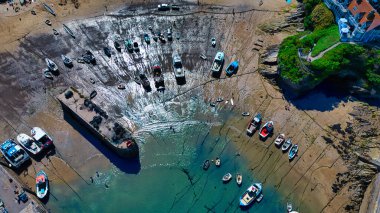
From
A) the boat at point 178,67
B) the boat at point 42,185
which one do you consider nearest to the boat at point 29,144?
the boat at point 42,185

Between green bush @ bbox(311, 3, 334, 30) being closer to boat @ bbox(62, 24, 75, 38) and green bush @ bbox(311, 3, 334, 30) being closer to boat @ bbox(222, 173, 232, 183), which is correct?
boat @ bbox(222, 173, 232, 183)

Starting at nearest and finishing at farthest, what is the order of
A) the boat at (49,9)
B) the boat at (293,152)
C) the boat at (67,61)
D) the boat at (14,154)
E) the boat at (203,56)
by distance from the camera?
the boat at (14,154), the boat at (293,152), the boat at (67,61), the boat at (203,56), the boat at (49,9)

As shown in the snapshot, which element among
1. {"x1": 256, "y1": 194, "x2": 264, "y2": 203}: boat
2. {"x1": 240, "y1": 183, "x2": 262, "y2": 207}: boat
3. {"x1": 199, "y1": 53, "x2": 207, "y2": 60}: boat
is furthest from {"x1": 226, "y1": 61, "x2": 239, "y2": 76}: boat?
{"x1": 256, "y1": 194, "x2": 264, "y2": 203}: boat

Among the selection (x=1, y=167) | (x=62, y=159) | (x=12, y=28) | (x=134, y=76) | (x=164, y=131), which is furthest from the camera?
(x=12, y=28)

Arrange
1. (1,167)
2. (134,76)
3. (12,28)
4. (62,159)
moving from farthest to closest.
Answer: (12,28), (134,76), (62,159), (1,167)

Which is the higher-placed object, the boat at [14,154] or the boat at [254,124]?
the boat at [14,154]

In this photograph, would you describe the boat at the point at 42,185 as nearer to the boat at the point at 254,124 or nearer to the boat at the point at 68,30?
the boat at the point at 68,30

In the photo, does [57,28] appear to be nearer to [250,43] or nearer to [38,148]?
[38,148]

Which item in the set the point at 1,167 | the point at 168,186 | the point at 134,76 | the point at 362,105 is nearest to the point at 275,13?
the point at 362,105
